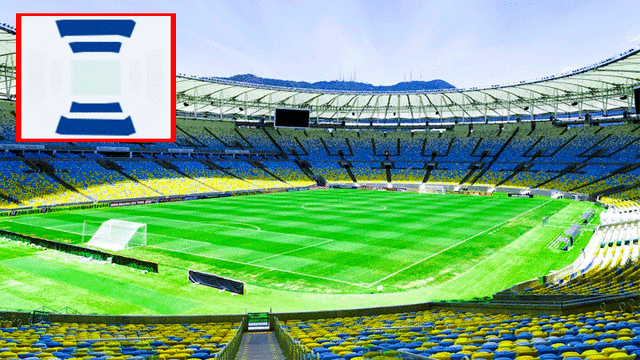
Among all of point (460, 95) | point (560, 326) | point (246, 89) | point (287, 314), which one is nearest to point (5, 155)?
point (246, 89)

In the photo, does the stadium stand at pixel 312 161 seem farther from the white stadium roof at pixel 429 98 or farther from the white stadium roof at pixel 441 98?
the white stadium roof at pixel 441 98

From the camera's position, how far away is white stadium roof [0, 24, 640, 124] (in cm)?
4957

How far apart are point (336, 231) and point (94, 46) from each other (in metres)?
19.1

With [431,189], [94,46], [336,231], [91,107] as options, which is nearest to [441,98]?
[431,189]

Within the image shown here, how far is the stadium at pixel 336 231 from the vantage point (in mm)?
9102

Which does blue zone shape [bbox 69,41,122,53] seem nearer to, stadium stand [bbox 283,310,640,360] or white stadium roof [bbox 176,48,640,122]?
stadium stand [bbox 283,310,640,360]

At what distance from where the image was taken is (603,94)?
194 ft

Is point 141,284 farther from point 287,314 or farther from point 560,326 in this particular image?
point 560,326

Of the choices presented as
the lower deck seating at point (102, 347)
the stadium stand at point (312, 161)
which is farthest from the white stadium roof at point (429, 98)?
the lower deck seating at point (102, 347)

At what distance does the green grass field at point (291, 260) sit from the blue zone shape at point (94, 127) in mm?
6967

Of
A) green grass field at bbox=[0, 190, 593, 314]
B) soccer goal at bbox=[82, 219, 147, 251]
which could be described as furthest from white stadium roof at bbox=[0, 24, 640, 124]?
soccer goal at bbox=[82, 219, 147, 251]

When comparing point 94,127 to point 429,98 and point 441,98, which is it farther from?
point 441,98

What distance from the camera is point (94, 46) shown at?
18.8 m

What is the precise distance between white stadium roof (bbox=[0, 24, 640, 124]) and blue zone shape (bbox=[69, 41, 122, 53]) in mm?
26634
